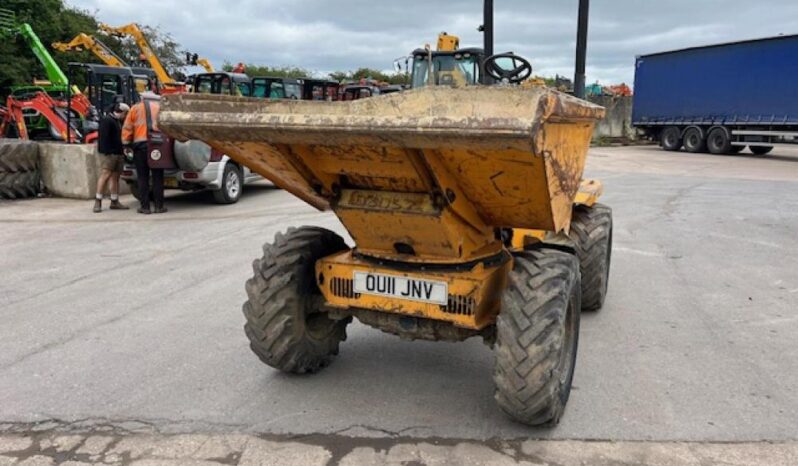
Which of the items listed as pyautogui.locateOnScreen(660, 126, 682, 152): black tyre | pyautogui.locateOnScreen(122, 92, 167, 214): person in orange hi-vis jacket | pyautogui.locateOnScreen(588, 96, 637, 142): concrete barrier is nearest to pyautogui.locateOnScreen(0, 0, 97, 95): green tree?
pyautogui.locateOnScreen(122, 92, 167, 214): person in orange hi-vis jacket

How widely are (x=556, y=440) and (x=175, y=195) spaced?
11179mm

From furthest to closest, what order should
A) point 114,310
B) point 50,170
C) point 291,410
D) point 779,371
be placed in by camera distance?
point 50,170 → point 114,310 → point 779,371 → point 291,410

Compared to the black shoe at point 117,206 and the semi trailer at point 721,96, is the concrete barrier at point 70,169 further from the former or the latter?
the semi trailer at point 721,96

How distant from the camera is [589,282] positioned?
5.65 meters

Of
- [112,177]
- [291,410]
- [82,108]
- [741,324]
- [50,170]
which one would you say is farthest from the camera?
[82,108]

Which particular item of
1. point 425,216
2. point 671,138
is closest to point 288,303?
point 425,216

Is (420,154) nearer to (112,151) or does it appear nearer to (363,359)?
(363,359)

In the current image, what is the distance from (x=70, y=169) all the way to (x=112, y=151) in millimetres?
2229

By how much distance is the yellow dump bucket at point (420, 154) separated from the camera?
9.12ft

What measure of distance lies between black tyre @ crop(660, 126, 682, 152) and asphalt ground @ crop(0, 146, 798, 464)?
19.4 m

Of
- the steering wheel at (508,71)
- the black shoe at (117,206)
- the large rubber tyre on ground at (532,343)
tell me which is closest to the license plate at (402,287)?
the large rubber tyre on ground at (532,343)

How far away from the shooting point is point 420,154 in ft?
10.5

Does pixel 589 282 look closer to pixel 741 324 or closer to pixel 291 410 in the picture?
pixel 741 324

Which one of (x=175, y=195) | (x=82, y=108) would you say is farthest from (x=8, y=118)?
(x=175, y=195)
